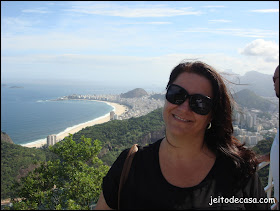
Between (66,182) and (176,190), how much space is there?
405 centimetres

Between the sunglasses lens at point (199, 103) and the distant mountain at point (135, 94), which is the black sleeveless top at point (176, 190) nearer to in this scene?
the sunglasses lens at point (199, 103)

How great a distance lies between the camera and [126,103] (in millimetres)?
63500

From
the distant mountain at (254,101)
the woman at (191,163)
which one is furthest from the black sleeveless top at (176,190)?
the distant mountain at (254,101)

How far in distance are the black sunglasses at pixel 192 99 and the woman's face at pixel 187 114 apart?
1 cm

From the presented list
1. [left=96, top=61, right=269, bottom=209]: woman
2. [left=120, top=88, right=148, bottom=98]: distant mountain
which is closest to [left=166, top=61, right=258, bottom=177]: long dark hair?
[left=96, top=61, right=269, bottom=209]: woman

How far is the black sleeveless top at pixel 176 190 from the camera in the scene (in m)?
0.89

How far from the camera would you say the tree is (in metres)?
4.26

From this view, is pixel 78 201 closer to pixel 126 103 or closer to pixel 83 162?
pixel 83 162

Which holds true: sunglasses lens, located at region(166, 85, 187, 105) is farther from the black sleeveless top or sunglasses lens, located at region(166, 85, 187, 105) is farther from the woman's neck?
the black sleeveless top

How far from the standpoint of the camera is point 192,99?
99cm

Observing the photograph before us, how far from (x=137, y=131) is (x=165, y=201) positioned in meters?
25.2

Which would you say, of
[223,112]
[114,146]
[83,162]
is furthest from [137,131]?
[223,112]

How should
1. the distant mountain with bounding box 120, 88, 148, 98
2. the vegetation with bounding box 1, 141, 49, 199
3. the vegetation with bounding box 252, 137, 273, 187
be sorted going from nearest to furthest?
1. the vegetation with bounding box 252, 137, 273, 187
2. the vegetation with bounding box 1, 141, 49, 199
3. the distant mountain with bounding box 120, 88, 148, 98

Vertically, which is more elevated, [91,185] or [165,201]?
[165,201]
